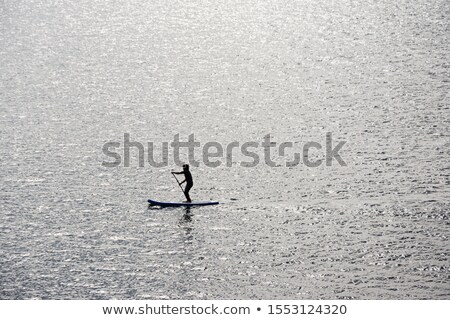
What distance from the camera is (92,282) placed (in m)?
49.7

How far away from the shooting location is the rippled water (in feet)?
166

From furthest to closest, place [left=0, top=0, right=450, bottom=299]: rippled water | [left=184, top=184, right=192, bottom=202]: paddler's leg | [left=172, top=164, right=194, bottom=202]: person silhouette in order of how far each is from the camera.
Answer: [left=184, top=184, right=192, bottom=202]: paddler's leg, [left=172, top=164, right=194, bottom=202]: person silhouette, [left=0, top=0, right=450, bottom=299]: rippled water

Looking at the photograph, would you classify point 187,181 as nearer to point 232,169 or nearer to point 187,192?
point 187,192

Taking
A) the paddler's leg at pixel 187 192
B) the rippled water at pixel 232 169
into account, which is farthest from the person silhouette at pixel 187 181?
the rippled water at pixel 232 169

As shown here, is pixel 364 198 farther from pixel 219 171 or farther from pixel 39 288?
pixel 39 288

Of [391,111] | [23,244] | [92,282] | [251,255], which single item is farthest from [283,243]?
[391,111]

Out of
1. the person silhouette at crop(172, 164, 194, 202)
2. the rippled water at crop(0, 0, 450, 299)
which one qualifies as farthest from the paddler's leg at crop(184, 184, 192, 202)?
the rippled water at crop(0, 0, 450, 299)

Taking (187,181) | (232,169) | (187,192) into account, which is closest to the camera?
(187,181)

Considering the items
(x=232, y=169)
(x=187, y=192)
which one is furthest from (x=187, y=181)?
(x=232, y=169)

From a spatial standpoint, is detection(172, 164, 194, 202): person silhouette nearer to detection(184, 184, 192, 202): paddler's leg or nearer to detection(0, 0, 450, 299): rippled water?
detection(184, 184, 192, 202): paddler's leg

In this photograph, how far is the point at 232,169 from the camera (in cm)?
7062

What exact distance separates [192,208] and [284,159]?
15146 millimetres

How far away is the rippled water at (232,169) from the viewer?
166ft

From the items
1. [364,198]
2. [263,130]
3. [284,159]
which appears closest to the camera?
[364,198]
